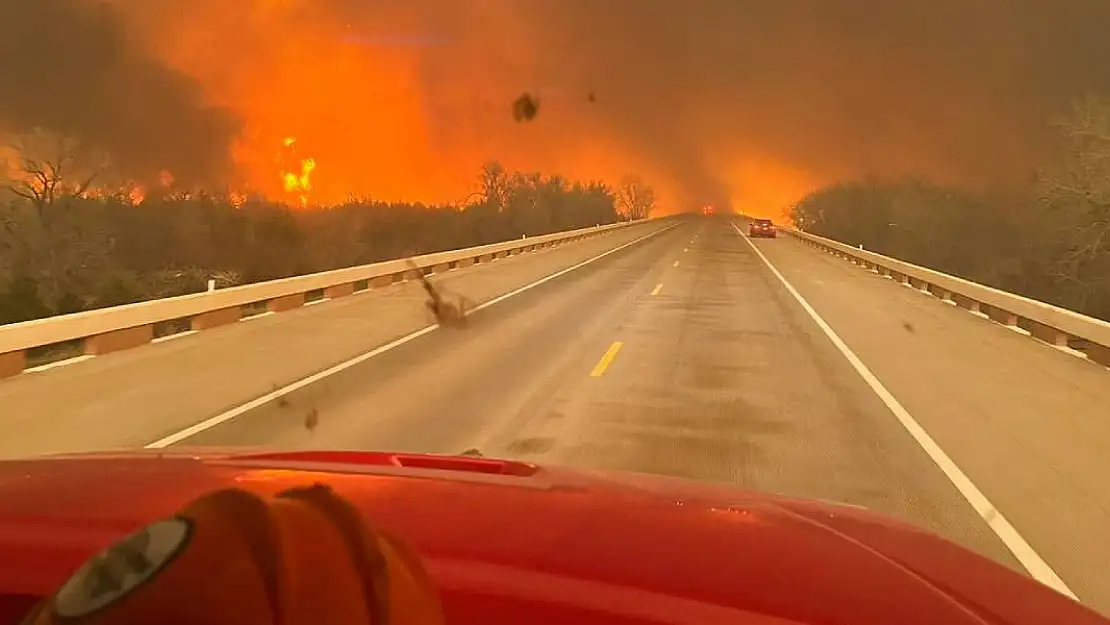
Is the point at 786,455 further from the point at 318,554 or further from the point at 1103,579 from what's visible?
the point at 318,554

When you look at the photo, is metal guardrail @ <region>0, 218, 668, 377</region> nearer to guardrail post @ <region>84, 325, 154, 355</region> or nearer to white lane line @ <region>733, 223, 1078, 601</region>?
guardrail post @ <region>84, 325, 154, 355</region>

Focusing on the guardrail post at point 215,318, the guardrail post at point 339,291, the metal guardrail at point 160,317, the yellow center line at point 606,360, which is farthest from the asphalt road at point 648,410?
the guardrail post at point 339,291

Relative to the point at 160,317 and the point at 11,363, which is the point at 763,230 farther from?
the point at 11,363

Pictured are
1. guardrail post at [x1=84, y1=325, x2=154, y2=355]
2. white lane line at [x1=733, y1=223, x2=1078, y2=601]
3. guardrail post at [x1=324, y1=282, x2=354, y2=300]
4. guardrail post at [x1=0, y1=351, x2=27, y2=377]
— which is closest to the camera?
white lane line at [x1=733, y1=223, x2=1078, y2=601]

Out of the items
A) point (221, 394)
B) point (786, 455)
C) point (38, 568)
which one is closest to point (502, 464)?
point (38, 568)

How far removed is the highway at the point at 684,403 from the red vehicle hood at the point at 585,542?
2.59 meters

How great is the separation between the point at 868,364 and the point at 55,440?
397 inches

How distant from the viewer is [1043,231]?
37750 millimetres

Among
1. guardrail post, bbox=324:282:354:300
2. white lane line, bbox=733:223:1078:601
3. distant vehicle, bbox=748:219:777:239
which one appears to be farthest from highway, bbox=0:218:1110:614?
distant vehicle, bbox=748:219:777:239

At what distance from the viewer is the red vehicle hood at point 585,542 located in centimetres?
225

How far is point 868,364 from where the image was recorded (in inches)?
549

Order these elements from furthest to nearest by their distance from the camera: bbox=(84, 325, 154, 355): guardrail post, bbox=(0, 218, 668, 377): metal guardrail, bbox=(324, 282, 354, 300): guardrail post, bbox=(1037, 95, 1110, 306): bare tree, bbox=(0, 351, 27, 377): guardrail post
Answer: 1. bbox=(1037, 95, 1110, 306): bare tree
2. bbox=(324, 282, 354, 300): guardrail post
3. bbox=(84, 325, 154, 355): guardrail post
4. bbox=(0, 218, 668, 377): metal guardrail
5. bbox=(0, 351, 27, 377): guardrail post

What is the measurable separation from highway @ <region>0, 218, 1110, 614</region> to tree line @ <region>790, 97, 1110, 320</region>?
17.3 m

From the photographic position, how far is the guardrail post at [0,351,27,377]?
1216 centimetres
